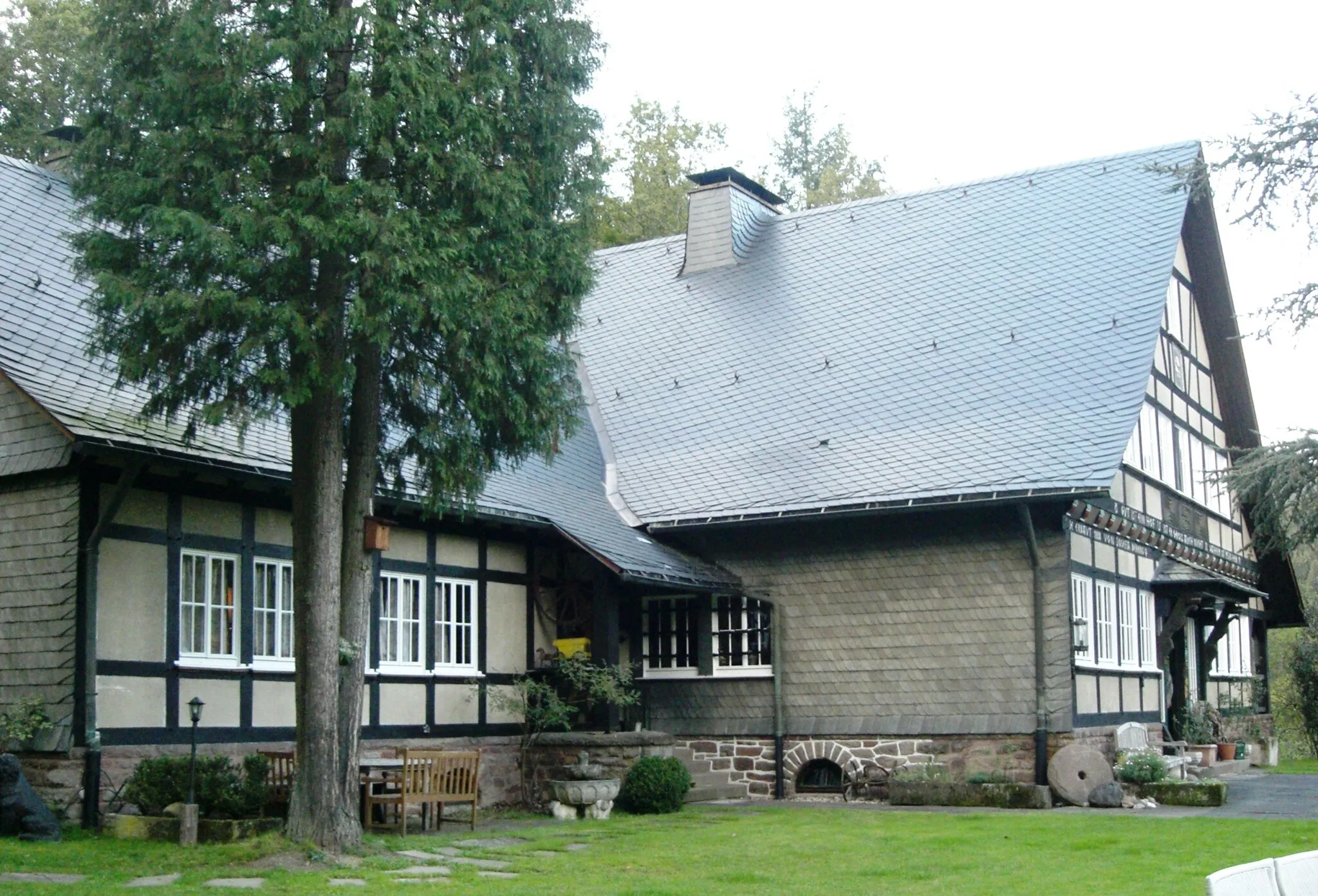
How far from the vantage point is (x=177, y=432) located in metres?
13.9

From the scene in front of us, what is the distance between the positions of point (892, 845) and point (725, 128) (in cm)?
3042

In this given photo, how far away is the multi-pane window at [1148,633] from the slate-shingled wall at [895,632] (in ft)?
12.8

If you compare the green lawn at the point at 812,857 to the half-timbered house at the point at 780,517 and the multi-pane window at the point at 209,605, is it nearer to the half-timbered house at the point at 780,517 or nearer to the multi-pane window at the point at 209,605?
the multi-pane window at the point at 209,605

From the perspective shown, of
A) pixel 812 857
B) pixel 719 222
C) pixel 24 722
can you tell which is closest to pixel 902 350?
pixel 719 222

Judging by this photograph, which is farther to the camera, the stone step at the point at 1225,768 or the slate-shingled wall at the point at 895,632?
the stone step at the point at 1225,768

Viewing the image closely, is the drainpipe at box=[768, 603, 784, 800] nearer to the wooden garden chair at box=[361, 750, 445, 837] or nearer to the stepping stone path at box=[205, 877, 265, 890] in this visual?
the wooden garden chair at box=[361, 750, 445, 837]

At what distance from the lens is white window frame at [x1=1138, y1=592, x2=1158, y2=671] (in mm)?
21078

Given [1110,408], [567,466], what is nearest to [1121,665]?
[1110,408]

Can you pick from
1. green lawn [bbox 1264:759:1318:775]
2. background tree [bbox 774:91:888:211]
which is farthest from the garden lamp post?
background tree [bbox 774:91:888:211]

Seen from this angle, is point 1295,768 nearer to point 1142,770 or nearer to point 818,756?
point 1142,770

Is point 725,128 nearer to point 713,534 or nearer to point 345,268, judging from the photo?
point 713,534

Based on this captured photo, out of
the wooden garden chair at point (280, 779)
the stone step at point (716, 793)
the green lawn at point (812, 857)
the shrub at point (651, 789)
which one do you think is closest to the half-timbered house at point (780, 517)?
the stone step at point (716, 793)

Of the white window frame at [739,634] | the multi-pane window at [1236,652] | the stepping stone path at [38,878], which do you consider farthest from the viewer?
the multi-pane window at [1236,652]

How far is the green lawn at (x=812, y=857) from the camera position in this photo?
34.0 ft
